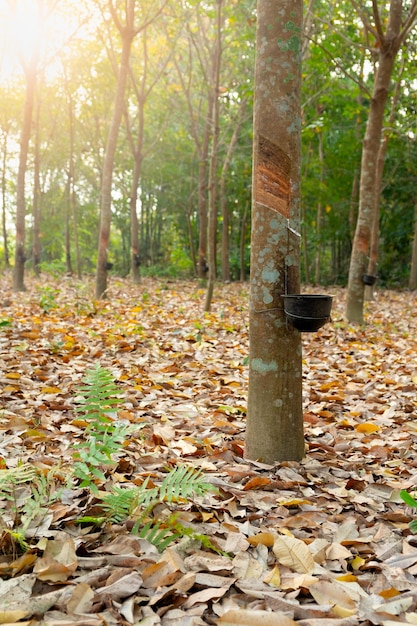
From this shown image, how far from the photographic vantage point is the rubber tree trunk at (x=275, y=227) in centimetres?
311

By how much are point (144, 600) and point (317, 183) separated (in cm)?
1541

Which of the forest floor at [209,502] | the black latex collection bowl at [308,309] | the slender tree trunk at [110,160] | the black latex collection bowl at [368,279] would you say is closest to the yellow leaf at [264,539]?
the forest floor at [209,502]

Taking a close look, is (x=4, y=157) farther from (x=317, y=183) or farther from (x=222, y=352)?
(x=222, y=352)

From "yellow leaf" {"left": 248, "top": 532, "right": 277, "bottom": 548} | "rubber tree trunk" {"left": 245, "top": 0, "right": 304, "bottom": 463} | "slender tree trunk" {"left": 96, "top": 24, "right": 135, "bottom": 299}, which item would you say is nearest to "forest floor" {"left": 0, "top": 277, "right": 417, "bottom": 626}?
"yellow leaf" {"left": 248, "top": 532, "right": 277, "bottom": 548}

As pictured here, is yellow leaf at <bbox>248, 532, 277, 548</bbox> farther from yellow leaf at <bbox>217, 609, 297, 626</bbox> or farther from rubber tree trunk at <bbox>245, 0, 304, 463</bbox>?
rubber tree trunk at <bbox>245, 0, 304, 463</bbox>

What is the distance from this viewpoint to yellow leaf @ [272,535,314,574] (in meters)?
2.22

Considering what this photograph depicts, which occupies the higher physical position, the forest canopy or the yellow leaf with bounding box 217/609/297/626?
the forest canopy

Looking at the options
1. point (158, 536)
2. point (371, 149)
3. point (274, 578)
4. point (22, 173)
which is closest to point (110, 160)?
point (22, 173)

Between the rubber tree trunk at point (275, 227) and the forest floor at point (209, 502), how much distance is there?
35 centimetres

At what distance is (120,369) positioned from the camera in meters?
5.28

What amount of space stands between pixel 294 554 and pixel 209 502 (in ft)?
1.89

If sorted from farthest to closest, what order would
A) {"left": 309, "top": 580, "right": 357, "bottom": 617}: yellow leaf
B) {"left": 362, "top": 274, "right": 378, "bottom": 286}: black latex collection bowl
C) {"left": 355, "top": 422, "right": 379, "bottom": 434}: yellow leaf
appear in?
1. {"left": 362, "top": 274, "right": 378, "bottom": 286}: black latex collection bowl
2. {"left": 355, "top": 422, "right": 379, "bottom": 434}: yellow leaf
3. {"left": 309, "top": 580, "right": 357, "bottom": 617}: yellow leaf

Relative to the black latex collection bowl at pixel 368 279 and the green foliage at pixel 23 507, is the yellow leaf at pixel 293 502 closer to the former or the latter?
the green foliage at pixel 23 507

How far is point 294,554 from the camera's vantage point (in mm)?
2281
